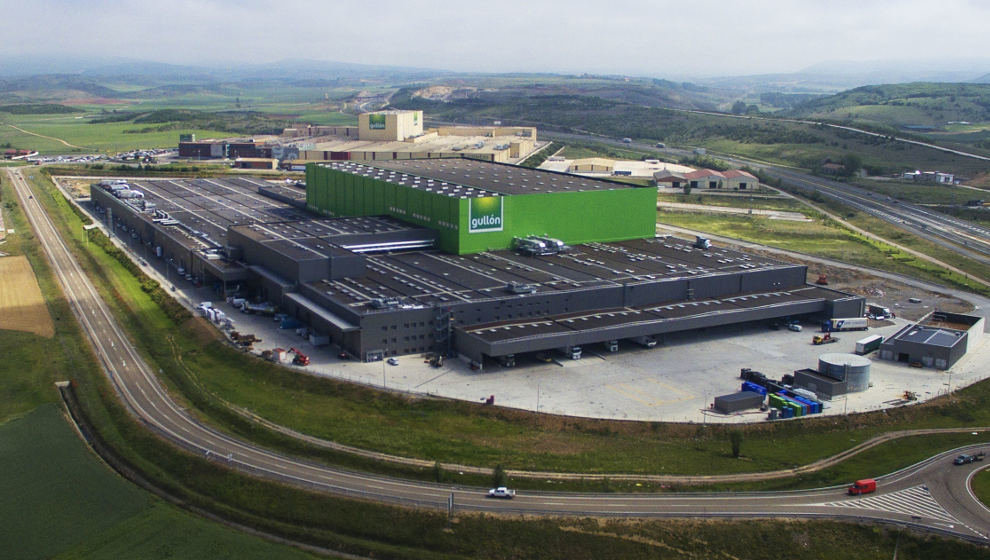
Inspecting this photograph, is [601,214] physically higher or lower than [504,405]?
higher

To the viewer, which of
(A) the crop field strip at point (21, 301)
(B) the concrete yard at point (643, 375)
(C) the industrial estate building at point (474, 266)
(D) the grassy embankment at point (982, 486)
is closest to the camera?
(D) the grassy embankment at point (982, 486)

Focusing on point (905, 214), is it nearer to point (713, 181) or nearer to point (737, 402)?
point (713, 181)

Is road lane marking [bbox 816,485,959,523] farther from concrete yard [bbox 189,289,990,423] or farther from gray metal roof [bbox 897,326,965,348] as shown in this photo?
gray metal roof [bbox 897,326,965,348]

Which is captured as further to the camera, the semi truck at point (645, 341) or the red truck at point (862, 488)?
the semi truck at point (645, 341)

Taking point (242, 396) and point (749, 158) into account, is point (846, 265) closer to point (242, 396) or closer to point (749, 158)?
point (242, 396)

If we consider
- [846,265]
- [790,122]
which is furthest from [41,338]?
[790,122]

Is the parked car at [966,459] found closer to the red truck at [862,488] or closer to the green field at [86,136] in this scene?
the red truck at [862,488]

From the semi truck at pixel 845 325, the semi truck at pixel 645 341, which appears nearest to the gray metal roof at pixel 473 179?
the semi truck at pixel 645 341
